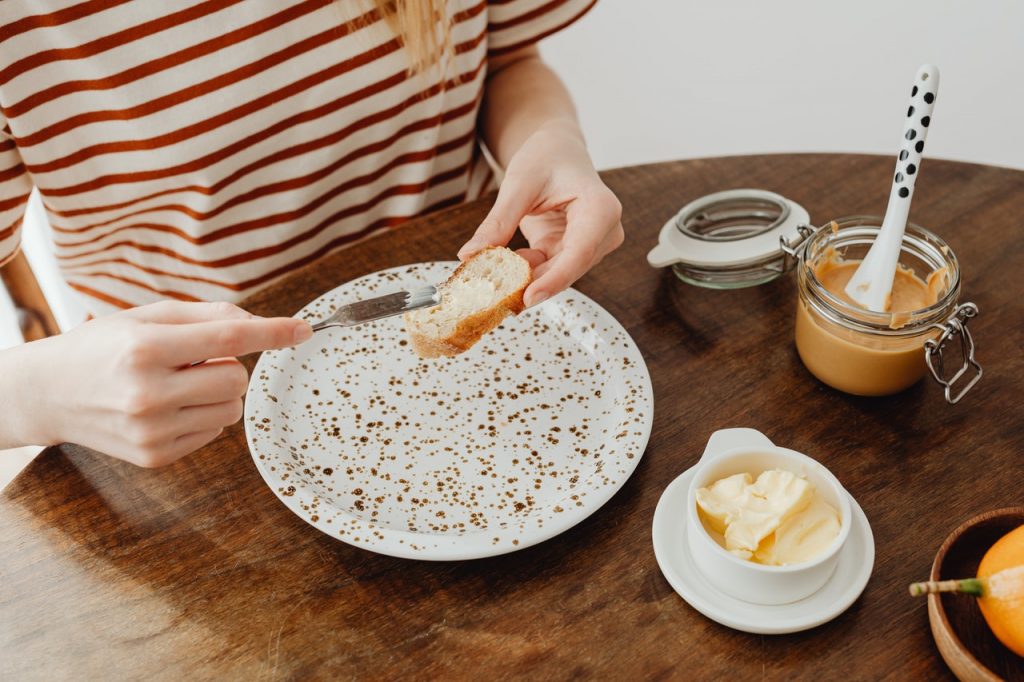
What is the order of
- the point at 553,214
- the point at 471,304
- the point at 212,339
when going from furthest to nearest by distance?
the point at 553,214, the point at 471,304, the point at 212,339

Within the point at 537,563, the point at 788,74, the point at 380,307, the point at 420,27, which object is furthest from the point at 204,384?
the point at 788,74

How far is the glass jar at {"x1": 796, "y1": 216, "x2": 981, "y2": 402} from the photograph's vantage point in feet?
3.00

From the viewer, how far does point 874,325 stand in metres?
0.92

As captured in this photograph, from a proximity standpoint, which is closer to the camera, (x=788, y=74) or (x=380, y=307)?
(x=380, y=307)

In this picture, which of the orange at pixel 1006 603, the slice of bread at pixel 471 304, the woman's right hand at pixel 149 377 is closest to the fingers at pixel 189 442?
the woman's right hand at pixel 149 377

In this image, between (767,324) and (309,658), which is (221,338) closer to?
(309,658)

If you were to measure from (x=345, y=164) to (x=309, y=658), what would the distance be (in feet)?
2.55

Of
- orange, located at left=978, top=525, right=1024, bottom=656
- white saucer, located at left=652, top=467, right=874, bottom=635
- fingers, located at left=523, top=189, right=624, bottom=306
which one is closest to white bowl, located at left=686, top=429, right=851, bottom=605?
white saucer, located at left=652, top=467, right=874, bottom=635

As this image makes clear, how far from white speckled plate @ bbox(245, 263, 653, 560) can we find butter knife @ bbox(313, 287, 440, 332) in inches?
4.0

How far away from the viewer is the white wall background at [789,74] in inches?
106

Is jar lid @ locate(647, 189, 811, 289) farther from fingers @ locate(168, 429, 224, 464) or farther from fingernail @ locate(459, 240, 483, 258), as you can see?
fingers @ locate(168, 429, 224, 464)

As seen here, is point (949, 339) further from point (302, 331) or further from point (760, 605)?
point (302, 331)

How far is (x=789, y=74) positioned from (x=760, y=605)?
2550mm

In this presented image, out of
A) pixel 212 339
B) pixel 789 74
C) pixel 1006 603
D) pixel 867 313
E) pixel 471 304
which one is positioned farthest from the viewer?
pixel 789 74
